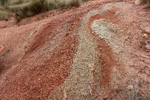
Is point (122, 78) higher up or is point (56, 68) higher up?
point (56, 68)

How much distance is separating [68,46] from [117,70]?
111cm

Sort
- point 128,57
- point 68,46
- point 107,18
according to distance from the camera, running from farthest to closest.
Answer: point 107,18 → point 68,46 → point 128,57

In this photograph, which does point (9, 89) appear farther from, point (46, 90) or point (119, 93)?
point (119, 93)

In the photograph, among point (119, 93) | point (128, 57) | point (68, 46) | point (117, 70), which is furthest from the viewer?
point (68, 46)

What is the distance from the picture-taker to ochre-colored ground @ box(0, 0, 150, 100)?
6.99 feet

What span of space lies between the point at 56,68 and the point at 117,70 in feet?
3.91

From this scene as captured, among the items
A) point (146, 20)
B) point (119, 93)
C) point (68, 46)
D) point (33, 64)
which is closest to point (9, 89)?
point (33, 64)

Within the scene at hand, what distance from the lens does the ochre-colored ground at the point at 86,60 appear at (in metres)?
2.13

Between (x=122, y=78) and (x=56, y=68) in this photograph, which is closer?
(x=122, y=78)

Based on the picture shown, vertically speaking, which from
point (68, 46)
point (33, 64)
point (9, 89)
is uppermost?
point (68, 46)

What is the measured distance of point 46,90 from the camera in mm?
2246

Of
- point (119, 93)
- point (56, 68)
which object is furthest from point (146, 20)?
point (56, 68)

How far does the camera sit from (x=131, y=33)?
277 centimetres

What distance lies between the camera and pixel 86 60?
7.75 feet
